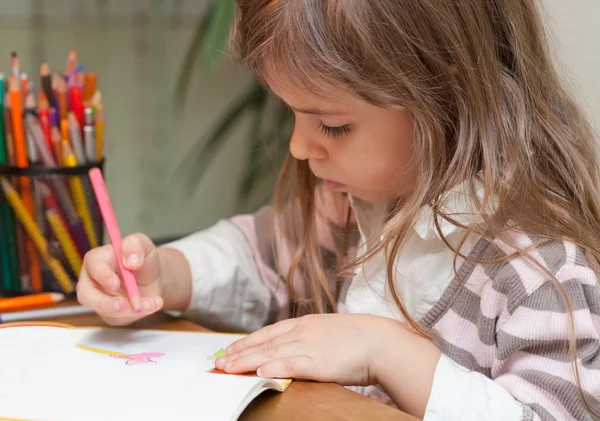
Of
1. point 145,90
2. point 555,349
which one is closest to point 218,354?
point 555,349

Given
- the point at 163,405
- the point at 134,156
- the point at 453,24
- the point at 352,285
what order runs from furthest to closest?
the point at 134,156, the point at 352,285, the point at 453,24, the point at 163,405

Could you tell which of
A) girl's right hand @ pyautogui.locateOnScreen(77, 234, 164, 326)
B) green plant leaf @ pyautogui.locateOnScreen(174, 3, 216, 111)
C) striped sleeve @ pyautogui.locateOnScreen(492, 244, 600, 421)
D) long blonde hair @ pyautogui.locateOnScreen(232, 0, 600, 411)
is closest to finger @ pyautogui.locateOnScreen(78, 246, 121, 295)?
girl's right hand @ pyautogui.locateOnScreen(77, 234, 164, 326)

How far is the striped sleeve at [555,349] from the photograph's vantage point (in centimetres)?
50

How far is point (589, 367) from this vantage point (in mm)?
508

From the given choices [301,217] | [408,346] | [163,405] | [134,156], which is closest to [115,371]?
[163,405]

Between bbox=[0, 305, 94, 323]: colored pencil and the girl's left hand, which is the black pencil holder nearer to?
bbox=[0, 305, 94, 323]: colored pencil

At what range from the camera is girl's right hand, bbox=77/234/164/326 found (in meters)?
0.61

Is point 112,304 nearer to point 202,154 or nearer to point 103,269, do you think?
point 103,269

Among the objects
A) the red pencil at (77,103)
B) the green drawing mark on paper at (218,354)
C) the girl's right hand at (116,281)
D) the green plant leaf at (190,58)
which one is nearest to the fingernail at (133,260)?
the girl's right hand at (116,281)

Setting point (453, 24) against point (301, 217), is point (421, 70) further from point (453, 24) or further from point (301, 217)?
point (301, 217)

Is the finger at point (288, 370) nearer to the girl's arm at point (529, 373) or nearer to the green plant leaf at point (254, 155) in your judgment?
the girl's arm at point (529, 373)

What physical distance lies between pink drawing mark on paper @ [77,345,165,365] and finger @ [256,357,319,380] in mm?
88

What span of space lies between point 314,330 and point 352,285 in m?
0.17

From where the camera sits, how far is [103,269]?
63cm
